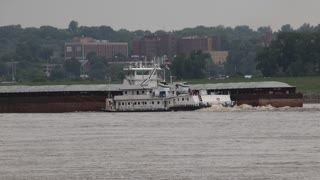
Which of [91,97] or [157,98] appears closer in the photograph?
[157,98]

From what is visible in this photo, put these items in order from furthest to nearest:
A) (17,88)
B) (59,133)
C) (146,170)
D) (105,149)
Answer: (17,88), (59,133), (105,149), (146,170)

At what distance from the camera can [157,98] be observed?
463 ft

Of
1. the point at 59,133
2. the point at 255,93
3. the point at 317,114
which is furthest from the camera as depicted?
the point at 255,93

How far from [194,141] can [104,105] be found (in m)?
56.3

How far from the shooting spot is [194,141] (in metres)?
89.9

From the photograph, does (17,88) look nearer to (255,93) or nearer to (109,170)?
(255,93)

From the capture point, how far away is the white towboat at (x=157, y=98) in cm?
13900

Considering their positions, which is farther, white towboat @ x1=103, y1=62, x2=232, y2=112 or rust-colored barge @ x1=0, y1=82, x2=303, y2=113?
rust-colored barge @ x1=0, y1=82, x2=303, y2=113

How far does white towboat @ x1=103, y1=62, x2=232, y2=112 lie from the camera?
456 ft

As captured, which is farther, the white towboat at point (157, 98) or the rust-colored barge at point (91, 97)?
the rust-colored barge at point (91, 97)

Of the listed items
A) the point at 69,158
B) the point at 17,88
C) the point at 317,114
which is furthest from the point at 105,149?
the point at 17,88

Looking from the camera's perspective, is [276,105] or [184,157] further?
[276,105]

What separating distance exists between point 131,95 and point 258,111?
14190 millimetres

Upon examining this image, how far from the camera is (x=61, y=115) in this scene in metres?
138
